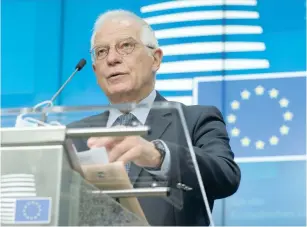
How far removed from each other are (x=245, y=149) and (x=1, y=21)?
136 centimetres

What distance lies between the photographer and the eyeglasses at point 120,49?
1.84 meters

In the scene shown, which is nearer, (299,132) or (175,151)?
(175,151)

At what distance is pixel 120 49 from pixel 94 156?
846 mm

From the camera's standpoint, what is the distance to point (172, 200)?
107 centimetres

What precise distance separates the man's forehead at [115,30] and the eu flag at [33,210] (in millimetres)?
926

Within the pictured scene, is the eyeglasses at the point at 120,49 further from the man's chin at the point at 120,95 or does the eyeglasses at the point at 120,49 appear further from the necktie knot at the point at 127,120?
the necktie knot at the point at 127,120

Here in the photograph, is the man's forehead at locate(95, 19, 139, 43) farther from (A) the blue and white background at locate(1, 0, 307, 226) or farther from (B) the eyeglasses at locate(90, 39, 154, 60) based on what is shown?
(A) the blue and white background at locate(1, 0, 307, 226)

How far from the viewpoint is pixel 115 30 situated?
1.84 m

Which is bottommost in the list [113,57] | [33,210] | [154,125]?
[33,210]

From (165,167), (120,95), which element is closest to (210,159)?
(165,167)

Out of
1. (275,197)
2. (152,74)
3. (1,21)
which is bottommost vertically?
(275,197)

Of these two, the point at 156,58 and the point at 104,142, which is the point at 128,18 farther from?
the point at 104,142

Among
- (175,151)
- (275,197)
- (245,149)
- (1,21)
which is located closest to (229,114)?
(245,149)

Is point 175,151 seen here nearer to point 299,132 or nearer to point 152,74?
point 152,74
